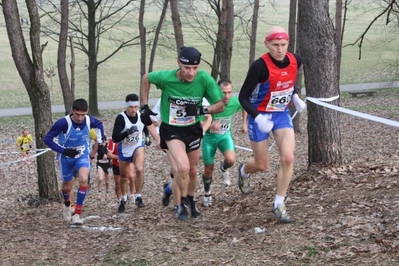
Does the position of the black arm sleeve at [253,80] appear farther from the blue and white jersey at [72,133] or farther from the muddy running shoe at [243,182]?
the blue and white jersey at [72,133]

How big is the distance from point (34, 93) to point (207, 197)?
4.51 m

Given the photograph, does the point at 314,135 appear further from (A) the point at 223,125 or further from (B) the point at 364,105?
(B) the point at 364,105

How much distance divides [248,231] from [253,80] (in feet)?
5.88

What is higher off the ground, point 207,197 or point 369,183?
point 369,183

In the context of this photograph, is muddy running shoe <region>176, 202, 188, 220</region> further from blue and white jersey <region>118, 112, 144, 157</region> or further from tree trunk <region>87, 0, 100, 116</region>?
tree trunk <region>87, 0, 100, 116</region>

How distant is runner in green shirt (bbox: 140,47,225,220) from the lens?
790 centimetres

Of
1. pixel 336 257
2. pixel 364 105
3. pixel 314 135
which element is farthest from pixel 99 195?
pixel 364 105

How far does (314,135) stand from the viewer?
31.0ft

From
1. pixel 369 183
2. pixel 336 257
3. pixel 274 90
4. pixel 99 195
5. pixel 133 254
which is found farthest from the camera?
pixel 99 195

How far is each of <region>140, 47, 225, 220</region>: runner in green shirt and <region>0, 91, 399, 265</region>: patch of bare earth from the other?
35.3 inches

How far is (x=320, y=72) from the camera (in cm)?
927

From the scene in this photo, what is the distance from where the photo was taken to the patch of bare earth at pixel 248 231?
6164mm

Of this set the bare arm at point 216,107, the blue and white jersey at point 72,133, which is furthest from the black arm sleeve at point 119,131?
the bare arm at point 216,107

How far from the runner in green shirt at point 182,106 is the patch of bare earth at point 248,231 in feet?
2.94
